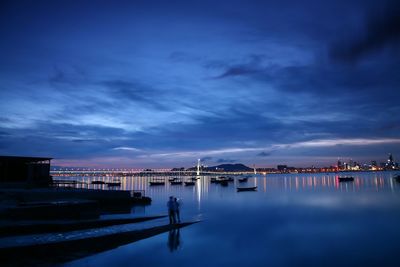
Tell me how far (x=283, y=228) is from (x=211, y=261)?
1467 cm

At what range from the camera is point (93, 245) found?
58.4 feet

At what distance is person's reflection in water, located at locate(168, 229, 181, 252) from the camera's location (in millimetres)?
20280

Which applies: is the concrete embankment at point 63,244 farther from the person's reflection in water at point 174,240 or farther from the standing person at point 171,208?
the standing person at point 171,208

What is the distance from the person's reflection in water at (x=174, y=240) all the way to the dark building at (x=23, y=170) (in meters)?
27.7

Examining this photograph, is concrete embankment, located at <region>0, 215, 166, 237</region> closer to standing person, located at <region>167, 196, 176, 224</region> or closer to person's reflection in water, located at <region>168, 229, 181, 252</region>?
person's reflection in water, located at <region>168, 229, 181, 252</region>

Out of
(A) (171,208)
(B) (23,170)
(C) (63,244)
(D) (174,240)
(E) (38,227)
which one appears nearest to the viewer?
(C) (63,244)

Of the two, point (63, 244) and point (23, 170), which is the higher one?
point (23, 170)

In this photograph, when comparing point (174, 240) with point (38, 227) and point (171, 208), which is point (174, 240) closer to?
point (171, 208)

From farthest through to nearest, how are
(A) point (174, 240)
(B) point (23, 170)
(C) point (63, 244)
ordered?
1. (B) point (23, 170)
2. (A) point (174, 240)
3. (C) point (63, 244)

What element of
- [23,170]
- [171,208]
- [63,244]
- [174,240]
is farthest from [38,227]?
[23,170]

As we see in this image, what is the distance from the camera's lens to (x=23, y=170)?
47.3 meters

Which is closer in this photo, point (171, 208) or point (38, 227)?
point (38, 227)

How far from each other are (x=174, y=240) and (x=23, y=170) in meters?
34.6

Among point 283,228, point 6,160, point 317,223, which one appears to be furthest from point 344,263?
point 6,160
